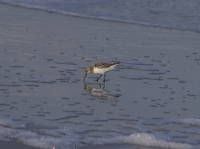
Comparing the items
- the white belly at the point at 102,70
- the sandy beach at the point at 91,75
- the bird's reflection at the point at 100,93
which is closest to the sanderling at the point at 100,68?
the white belly at the point at 102,70

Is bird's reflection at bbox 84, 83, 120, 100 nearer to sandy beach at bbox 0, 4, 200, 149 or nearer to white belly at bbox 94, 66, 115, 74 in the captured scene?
sandy beach at bbox 0, 4, 200, 149

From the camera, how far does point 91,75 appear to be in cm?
1205

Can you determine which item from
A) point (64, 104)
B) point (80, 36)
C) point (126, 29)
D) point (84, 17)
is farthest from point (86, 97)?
point (84, 17)

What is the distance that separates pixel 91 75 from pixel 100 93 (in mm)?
1634

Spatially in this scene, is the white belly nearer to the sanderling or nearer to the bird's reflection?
the sanderling

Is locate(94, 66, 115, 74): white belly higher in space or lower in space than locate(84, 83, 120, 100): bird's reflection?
higher

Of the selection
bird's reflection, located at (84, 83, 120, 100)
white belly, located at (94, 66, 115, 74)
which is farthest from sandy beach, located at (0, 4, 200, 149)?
white belly, located at (94, 66, 115, 74)

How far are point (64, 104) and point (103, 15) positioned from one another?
374 inches

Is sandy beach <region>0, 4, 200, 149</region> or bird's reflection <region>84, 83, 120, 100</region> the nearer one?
sandy beach <region>0, 4, 200, 149</region>

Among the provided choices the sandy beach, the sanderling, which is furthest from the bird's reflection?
the sanderling

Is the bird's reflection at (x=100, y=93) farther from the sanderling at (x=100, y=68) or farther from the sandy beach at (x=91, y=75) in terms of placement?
the sanderling at (x=100, y=68)

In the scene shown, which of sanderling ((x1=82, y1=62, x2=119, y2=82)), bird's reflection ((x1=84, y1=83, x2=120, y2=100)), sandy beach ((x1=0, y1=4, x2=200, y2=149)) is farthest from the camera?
sanderling ((x1=82, y1=62, x2=119, y2=82))

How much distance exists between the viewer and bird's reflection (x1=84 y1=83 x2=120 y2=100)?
1016cm

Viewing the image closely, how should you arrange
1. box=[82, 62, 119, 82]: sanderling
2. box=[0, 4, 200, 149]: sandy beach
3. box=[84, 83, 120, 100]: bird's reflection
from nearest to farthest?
box=[0, 4, 200, 149]: sandy beach, box=[84, 83, 120, 100]: bird's reflection, box=[82, 62, 119, 82]: sanderling
